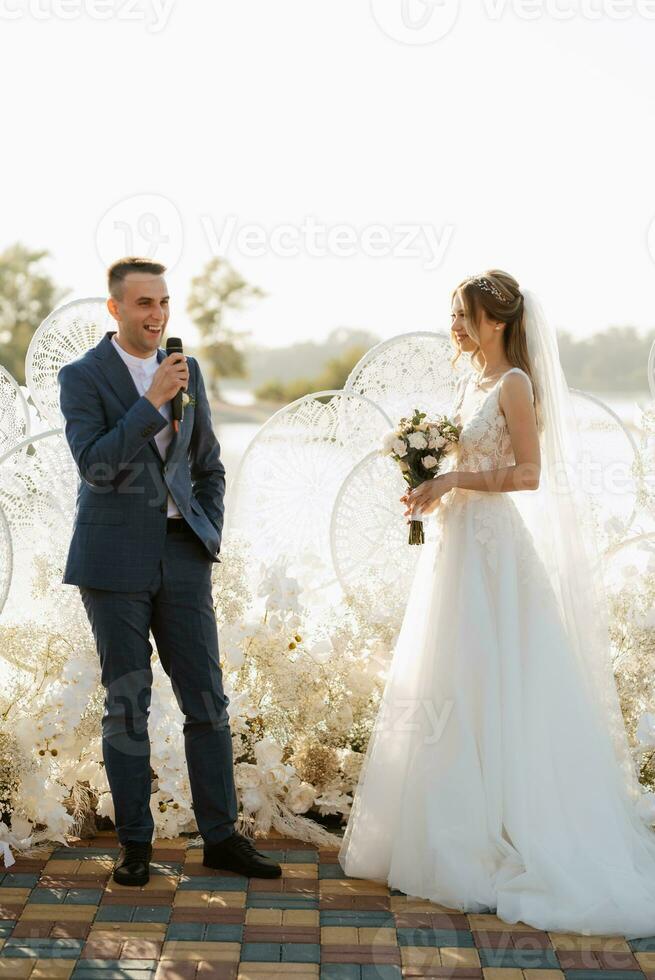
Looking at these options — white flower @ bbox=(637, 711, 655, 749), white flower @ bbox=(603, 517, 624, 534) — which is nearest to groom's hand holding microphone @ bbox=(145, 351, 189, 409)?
white flower @ bbox=(603, 517, 624, 534)

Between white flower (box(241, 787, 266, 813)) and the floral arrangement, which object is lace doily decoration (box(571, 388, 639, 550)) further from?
white flower (box(241, 787, 266, 813))

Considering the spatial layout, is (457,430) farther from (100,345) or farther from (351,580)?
(100,345)

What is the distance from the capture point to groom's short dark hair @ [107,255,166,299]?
3.13 metres

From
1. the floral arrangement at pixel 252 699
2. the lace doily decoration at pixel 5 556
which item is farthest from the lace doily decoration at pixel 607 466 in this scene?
the lace doily decoration at pixel 5 556

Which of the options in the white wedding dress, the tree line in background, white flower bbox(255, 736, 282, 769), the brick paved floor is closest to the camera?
the brick paved floor

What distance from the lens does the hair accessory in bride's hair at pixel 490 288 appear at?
3303mm

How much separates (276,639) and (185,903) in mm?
1029

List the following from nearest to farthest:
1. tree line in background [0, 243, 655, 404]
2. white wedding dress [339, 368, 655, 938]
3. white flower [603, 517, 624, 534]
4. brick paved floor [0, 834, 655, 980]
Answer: brick paved floor [0, 834, 655, 980]
white wedding dress [339, 368, 655, 938]
white flower [603, 517, 624, 534]
tree line in background [0, 243, 655, 404]

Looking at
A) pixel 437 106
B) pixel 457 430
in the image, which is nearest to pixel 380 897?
pixel 457 430

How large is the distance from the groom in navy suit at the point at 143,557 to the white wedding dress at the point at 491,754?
1.66ft

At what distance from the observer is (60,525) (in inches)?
152

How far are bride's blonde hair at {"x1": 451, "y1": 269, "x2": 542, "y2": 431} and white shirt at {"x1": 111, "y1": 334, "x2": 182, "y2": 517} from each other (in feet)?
3.36

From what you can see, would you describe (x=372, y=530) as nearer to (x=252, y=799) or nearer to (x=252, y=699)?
(x=252, y=699)

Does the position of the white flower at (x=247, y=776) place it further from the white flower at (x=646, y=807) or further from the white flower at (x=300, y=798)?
the white flower at (x=646, y=807)
